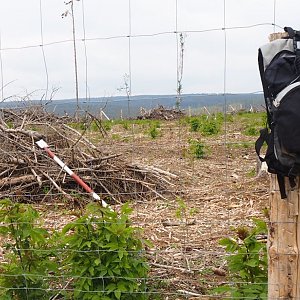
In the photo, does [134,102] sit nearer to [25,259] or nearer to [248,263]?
[25,259]

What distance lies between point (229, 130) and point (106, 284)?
10.9m

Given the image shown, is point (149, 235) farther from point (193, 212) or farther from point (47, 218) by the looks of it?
point (47, 218)

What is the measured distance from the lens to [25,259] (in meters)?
3.53

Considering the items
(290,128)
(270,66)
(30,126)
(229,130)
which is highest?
(270,66)

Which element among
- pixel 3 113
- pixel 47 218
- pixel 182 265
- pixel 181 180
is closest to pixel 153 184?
pixel 181 180

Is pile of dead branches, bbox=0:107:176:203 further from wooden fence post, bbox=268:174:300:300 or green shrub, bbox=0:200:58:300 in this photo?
wooden fence post, bbox=268:174:300:300

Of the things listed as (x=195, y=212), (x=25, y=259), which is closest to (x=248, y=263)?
(x=25, y=259)

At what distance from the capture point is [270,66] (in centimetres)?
250

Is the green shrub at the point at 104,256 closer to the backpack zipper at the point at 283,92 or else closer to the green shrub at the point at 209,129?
the backpack zipper at the point at 283,92

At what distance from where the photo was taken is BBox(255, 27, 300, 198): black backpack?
7.82 feet

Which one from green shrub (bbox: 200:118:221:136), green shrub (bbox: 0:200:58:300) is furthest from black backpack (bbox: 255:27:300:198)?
green shrub (bbox: 200:118:221:136)

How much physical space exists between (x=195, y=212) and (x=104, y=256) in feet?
8.34

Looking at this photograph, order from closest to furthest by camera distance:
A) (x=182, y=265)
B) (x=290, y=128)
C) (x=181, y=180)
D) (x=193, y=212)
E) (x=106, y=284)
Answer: (x=290, y=128) < (x=106, y=284) < (x=182, y=265) < (x=193, y=212) < (x=181, y=180)

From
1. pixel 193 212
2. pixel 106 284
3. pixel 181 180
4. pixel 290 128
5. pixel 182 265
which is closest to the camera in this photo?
pixel 290 128
